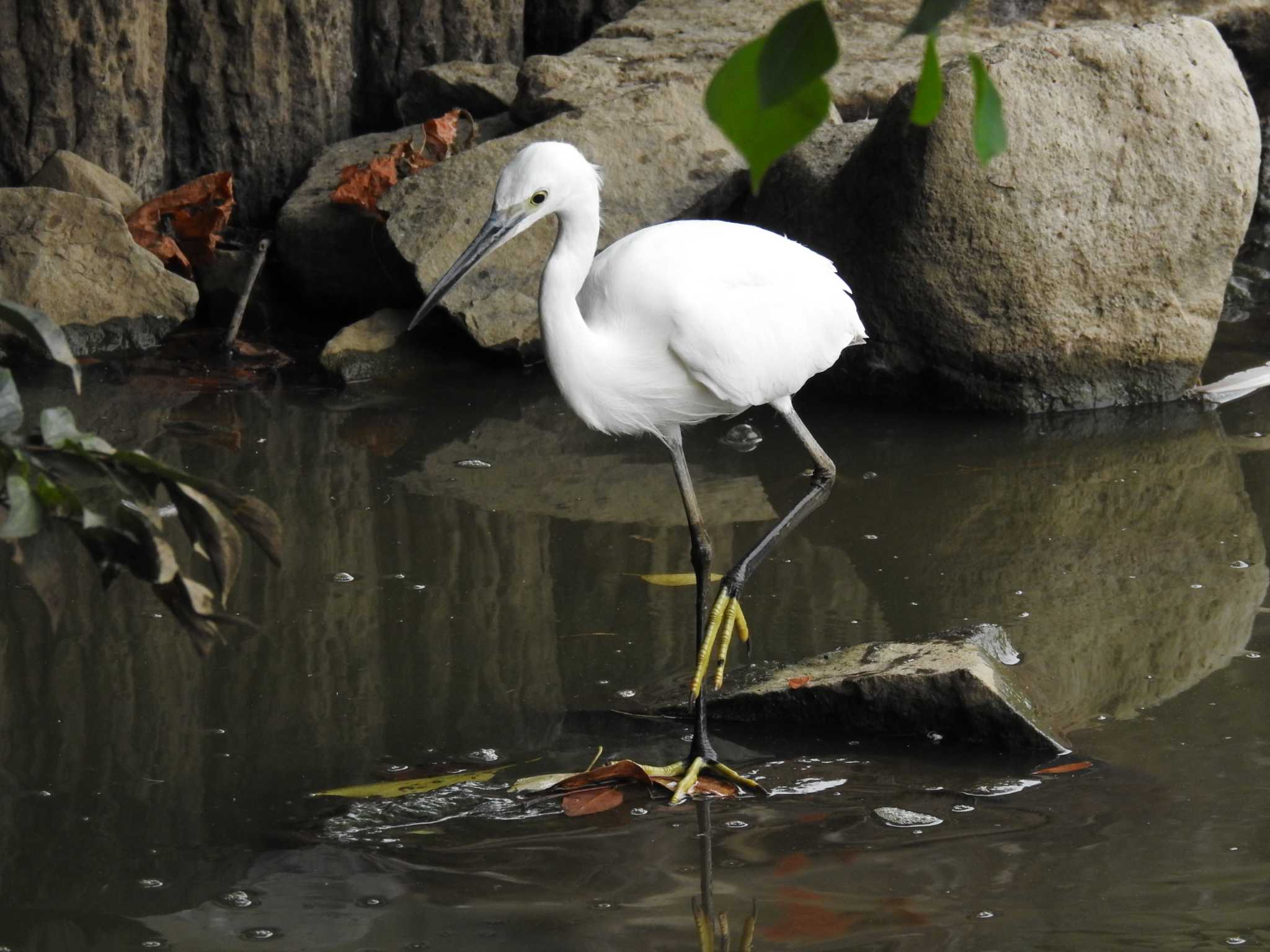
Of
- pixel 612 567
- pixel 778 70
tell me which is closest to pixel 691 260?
pixel 612 567

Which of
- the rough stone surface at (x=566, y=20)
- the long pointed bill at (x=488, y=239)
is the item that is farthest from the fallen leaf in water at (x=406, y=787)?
the rough stone surface at (x=566, y=20)

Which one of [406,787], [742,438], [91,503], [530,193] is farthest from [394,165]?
[91,503]

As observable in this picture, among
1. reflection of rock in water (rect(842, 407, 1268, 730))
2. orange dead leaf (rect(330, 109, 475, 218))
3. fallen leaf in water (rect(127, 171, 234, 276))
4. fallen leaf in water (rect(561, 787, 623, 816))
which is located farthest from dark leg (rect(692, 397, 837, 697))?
fallen leaf in water (rect(127, 171, 234, 276))

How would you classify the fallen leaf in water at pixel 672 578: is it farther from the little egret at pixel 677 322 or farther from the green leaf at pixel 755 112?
the green leaf at pixel 755 112

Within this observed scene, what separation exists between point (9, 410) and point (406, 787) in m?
1.82

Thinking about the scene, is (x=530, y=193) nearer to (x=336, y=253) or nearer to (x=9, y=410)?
(x=9, y=410)

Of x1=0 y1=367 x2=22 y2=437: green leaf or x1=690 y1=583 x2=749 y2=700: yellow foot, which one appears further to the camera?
x1=690 y1=583 x2=749 y2=700: yellow foot

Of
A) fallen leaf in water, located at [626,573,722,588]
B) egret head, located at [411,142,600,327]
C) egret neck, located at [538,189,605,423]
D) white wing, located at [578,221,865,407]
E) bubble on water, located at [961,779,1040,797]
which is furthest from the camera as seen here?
fallen leaf in water, located at [626,573,722,588]

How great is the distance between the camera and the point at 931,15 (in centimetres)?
85

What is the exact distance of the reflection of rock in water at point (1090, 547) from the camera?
12.2 feet

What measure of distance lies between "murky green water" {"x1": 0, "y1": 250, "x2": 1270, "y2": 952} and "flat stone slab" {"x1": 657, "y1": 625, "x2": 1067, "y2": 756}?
0.07 metres

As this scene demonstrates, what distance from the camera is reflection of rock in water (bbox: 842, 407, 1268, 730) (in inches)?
146

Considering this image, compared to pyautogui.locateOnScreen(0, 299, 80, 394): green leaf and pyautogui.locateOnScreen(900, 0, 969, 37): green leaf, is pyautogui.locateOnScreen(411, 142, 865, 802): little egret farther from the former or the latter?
pyautogui.locateOnScreen(900, 0, 969, 37): green leaf

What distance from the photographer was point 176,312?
264 inches
